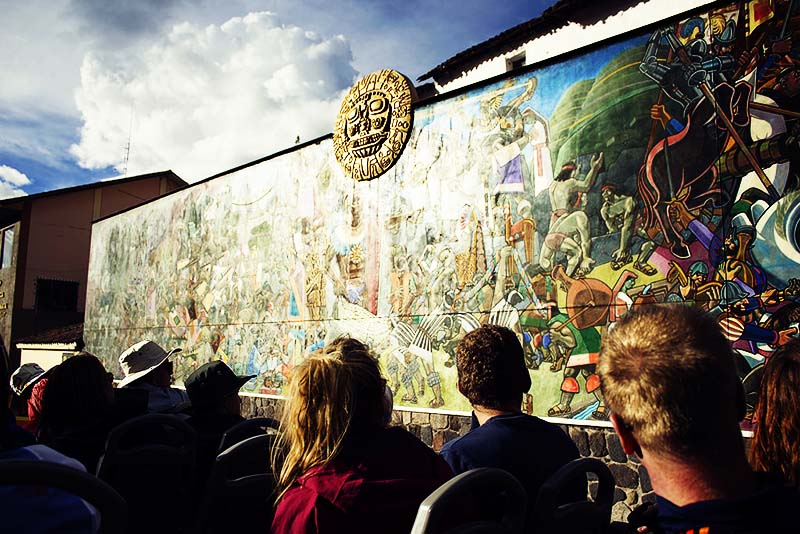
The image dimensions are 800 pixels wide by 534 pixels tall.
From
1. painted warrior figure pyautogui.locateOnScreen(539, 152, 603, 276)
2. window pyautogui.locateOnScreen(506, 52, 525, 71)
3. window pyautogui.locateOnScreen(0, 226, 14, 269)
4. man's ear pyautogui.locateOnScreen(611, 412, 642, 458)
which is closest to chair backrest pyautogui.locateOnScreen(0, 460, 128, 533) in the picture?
man's ear pyautogui.locateOnScreen(611, 412, 642, 458)

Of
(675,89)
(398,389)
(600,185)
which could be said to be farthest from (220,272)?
(675,89)

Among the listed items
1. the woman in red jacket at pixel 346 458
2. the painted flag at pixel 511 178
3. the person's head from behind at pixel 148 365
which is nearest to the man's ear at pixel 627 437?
the woman in red jacket at pixel 346 458

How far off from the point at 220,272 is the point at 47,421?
1125cm

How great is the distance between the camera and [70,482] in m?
1.40

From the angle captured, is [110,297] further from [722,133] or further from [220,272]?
[722,133]

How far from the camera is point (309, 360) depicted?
252 cm

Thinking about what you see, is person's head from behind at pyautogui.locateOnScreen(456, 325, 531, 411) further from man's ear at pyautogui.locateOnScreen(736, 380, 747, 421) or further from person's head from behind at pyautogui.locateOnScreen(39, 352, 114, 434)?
person's head from behind at pyautogui.locateOnScreen(39, 352, 114, 434)

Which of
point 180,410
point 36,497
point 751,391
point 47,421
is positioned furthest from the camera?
point 751,391

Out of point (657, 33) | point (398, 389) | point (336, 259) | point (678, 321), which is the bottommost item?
point (398, 389)

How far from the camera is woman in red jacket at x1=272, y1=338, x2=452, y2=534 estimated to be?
207cm

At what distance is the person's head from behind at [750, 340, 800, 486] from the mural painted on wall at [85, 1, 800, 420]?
3927 millimetres

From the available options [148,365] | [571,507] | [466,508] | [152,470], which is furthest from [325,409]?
[148,365]

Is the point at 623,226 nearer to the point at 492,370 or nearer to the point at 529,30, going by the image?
the point at 492,370

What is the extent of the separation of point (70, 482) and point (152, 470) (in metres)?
2.16
